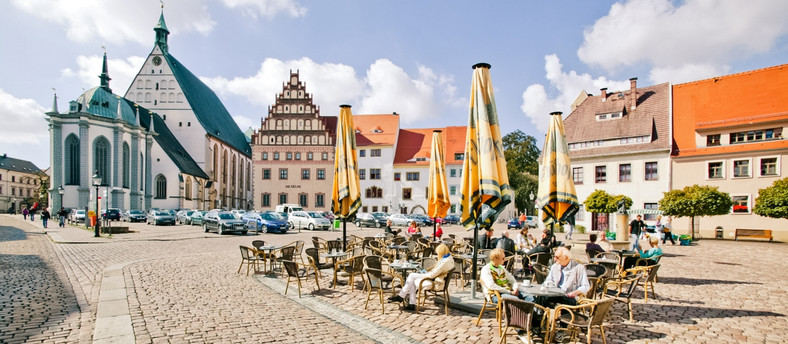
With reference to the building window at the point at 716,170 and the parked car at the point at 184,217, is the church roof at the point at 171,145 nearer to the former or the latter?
the parked car at the point at 184,217

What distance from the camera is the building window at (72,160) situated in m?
44.4

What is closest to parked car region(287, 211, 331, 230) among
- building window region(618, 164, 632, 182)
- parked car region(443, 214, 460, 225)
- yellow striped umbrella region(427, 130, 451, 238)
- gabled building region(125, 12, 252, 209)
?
parked car region(443, 214, 460, 225)

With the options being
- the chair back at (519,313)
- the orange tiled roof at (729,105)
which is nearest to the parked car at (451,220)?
the orange tiled roof at (729,105)

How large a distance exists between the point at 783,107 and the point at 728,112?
264 centimetres

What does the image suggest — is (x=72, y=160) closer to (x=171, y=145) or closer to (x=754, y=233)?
(x=171, y=145)

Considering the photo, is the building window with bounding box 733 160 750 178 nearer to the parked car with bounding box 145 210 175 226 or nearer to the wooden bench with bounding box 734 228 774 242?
the wooden bench with bounding box 734 228 774 242

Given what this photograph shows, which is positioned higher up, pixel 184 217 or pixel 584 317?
pixel 584 317

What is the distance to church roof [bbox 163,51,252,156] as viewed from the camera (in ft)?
193

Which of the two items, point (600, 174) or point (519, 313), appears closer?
point (519, 313)

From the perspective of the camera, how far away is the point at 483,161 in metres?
6.46

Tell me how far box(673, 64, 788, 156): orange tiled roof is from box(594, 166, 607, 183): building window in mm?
4614

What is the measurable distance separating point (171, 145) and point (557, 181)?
5623cm

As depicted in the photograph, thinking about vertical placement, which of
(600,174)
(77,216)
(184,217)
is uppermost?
(600,174)

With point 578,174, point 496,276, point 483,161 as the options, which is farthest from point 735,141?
point 496,276
